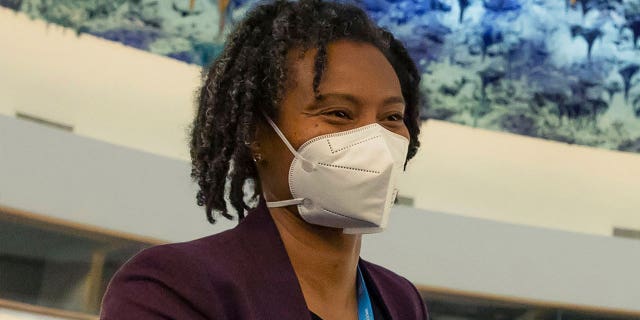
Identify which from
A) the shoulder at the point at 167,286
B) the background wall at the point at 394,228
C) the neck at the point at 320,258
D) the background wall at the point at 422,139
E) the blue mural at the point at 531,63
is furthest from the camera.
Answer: the blue mural at the point at 531,63

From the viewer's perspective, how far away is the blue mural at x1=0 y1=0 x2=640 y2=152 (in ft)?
12.4

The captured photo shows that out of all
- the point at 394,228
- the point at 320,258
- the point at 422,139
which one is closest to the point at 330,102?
the point at 320,258

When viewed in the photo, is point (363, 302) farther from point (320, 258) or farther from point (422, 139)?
point (422, 139)

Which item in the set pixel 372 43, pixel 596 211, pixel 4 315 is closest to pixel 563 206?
pixel 596 211

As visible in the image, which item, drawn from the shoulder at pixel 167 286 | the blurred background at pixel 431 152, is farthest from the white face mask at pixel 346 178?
the blurred background at pixel 431 152

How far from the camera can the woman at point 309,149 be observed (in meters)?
1.04

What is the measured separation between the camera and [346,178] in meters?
1.10

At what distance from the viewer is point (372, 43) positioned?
1.13m

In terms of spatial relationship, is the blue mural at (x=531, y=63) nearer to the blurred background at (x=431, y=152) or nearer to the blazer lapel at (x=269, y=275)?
the blurred background at (x=431, y=152)

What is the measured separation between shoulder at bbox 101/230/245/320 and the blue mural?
9.23 feet

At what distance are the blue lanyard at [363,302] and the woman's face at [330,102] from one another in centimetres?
14

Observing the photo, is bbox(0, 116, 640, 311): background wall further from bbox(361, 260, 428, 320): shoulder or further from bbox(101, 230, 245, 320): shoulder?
bbox(101, 230, 245, 320): shoulder

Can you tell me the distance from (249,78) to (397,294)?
0.33m

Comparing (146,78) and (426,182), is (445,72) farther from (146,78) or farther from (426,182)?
(146,78)
